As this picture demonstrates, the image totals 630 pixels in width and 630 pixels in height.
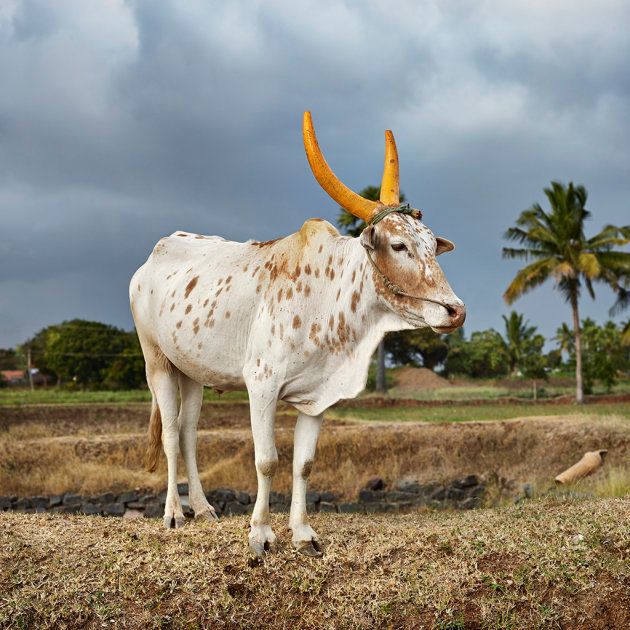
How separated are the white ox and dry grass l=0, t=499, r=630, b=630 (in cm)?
35

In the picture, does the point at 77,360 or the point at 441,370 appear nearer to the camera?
the point at 77,360

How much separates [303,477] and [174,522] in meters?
1.51

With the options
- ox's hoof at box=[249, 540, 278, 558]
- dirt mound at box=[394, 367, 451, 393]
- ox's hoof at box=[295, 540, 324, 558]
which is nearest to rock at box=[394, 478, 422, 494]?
ox's hoof at box=[295, 540, 324, 558]

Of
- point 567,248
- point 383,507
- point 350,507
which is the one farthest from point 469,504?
point 567,248

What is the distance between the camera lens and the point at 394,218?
5121 mm

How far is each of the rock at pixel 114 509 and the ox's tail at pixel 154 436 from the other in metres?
5.29

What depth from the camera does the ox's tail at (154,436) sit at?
275 inches

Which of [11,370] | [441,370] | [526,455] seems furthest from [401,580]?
[11,370]

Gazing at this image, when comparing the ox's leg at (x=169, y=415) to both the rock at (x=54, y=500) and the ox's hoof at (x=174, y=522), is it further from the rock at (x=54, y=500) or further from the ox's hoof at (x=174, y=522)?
the rock at (x=54, y=500)

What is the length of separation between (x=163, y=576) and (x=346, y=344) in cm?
203

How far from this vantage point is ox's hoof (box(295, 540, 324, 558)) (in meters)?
5.40

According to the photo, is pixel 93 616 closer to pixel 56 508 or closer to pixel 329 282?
pixel 329 282

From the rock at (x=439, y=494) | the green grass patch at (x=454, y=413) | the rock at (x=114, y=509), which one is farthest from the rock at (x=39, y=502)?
the green grass patch at (x=454, y=413)

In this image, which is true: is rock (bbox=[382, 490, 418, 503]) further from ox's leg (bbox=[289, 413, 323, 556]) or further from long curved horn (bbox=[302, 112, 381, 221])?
long curved horn (bbox=[302, 112, 381, 221])
